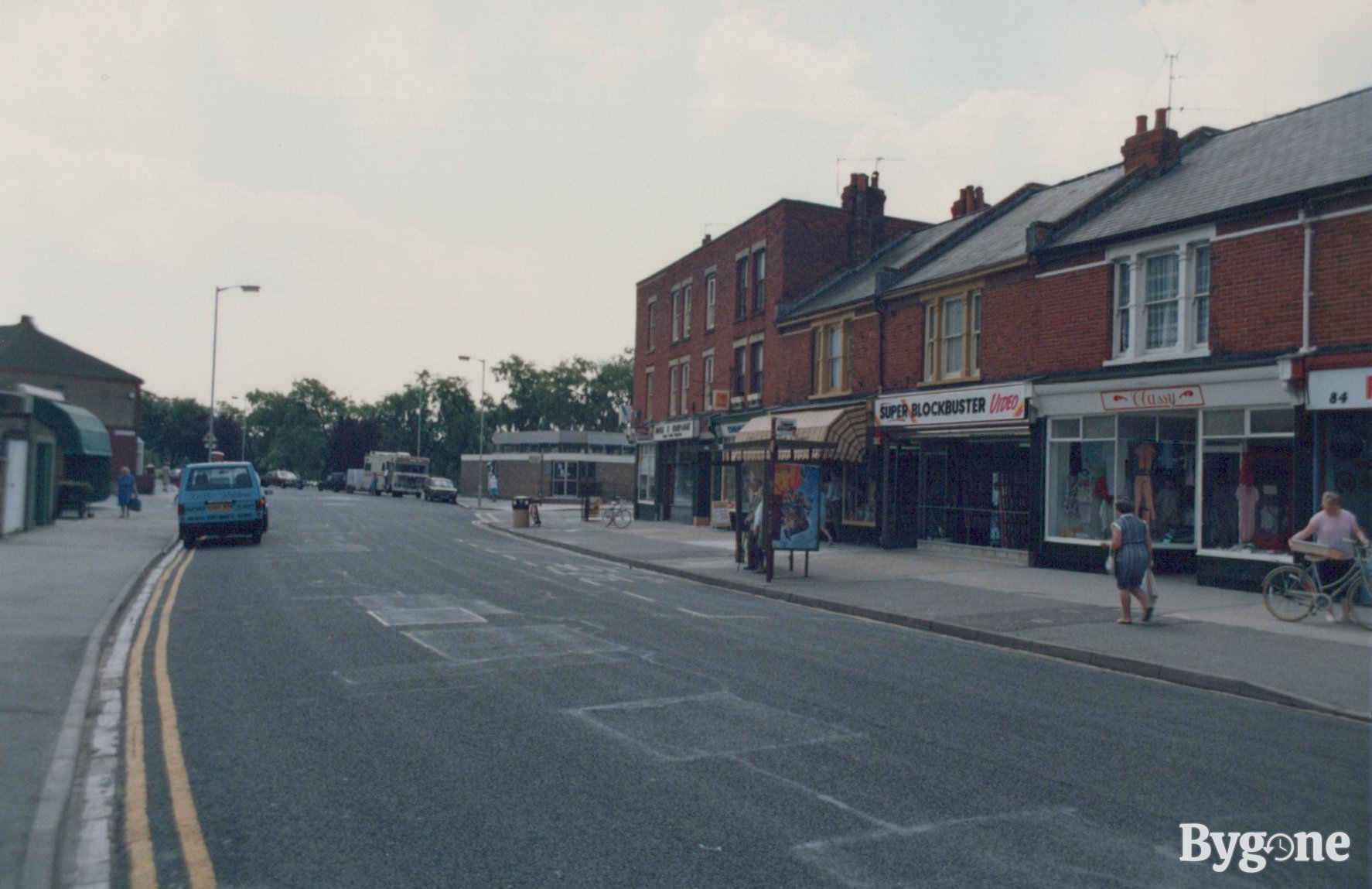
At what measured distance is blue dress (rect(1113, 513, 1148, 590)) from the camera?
13.2 metres

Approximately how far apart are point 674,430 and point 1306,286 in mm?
25771

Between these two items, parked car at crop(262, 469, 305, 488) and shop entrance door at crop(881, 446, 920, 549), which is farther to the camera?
parked car at crop(262, 469, 305, 488)

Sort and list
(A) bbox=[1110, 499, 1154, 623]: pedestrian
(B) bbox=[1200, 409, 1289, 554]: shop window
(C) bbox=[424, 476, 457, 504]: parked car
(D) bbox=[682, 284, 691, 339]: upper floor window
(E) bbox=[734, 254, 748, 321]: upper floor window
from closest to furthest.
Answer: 1. (A) bbox=[1110, 499, 1154, 623]: pedestrian
2. (B) bbox=[1200, 409, 1289, 554]: shop window
3. (E) bbox=[734, 254, 748, 321]: upper floor window
4. (D) bbox=[682, 284, 691, 339]: upper floor window
5. (C) bbox=[424, 476, 457, 504]: parked car

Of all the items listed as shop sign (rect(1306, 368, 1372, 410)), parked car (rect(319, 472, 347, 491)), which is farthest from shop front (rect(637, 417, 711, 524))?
parked car (rect(319, 472, 347, 491))

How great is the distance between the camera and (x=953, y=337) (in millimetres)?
24406

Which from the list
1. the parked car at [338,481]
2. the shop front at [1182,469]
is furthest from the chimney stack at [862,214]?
the parked car at [338,481]

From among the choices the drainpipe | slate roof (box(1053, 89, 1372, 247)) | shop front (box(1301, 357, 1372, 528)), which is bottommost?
shop front (box(1301, 357, 1372, 528))

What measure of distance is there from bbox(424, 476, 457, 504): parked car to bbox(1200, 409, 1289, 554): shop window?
2087 inches

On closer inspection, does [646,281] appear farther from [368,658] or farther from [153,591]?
[368,658]

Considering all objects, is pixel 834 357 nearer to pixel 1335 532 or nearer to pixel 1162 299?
pixel 1162 299

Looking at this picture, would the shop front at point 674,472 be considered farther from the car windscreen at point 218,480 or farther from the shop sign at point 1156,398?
the shop sign at point 1156,398

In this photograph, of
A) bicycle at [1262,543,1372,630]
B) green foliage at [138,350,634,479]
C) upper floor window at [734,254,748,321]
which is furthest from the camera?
green foliage at [138,350,634,479]

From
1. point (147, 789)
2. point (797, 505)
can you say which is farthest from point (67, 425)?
point (147, 789)

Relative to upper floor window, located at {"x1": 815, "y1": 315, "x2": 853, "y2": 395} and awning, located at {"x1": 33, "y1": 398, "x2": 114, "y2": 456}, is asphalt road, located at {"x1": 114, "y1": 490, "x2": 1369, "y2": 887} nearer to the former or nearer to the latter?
upper floor window, located at {"x1": 815, "y1": 315, "x2": 853, "y2": 395}
